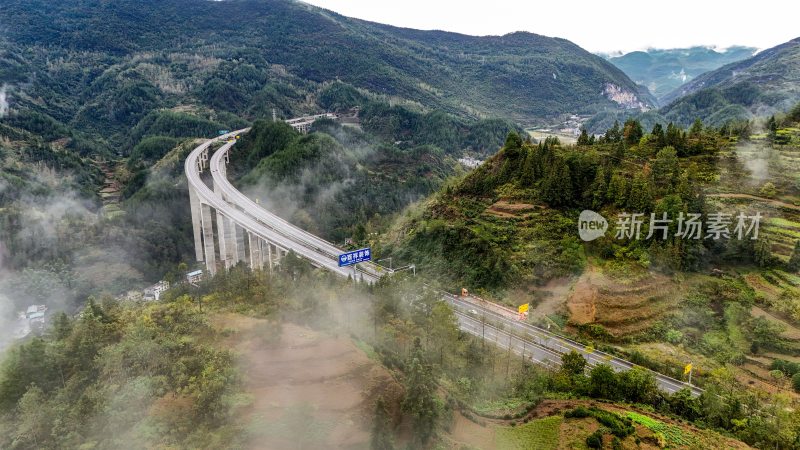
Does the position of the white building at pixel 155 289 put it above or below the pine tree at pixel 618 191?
below

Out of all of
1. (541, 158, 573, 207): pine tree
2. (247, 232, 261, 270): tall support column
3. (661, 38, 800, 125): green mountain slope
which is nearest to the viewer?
(541, 158, 573, 207): pine tree

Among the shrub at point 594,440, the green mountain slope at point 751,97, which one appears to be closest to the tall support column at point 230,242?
the shrub at point 594,440

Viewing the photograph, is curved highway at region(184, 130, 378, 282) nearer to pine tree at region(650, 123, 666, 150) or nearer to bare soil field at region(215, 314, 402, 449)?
bare soil field at region(215, 314, 402, 449)

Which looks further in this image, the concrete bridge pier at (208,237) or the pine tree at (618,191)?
the concrete bridge pier at (208,237)

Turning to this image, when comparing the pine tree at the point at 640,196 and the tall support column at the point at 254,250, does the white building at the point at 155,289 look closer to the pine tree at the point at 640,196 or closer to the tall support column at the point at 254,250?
the tall support column at the point at 254,250

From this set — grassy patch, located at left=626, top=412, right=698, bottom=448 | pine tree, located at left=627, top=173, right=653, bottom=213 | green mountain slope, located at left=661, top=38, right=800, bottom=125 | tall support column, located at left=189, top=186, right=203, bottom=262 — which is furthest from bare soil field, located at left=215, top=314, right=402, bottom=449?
green mountain slope, located at left=661, top=38, right=800, bottom=125

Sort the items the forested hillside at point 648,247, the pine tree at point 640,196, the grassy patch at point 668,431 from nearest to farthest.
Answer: the grassy patch at point 668,431 < the forested hillside at point 648,247 < the pine tree at point 640,196

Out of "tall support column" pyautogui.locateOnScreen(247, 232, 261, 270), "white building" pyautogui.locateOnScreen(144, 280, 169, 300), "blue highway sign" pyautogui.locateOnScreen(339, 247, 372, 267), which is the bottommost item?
"white building" pyautogui.locateOnScreen(144, 280, 169, 300)
